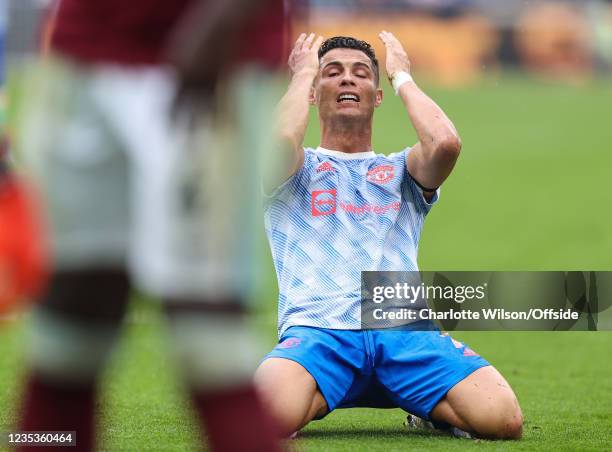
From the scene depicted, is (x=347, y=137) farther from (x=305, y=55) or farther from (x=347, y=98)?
(x=305, y=55)

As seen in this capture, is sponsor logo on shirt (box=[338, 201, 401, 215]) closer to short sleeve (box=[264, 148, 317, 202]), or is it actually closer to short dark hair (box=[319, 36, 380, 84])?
short sleeve (box=[264, 148, 317, 202])

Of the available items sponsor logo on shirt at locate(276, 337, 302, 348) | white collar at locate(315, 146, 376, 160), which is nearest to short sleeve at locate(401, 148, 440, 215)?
white collar at locate(315, 146, 376, 160)

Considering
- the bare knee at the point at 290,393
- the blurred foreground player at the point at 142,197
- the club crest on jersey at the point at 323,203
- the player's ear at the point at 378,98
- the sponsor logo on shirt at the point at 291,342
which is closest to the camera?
the blurred foreground player at the point at 142,197

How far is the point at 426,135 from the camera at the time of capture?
180 inches

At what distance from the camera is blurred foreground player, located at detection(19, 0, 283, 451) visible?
2293 millimetres

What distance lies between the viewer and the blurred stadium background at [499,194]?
4.83 metres

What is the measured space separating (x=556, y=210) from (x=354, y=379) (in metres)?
10.8

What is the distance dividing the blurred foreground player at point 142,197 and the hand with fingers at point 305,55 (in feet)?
6.45

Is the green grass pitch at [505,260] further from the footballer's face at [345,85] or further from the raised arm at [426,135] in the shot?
the footballer's face at [345,85]

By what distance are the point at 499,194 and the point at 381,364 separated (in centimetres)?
1180

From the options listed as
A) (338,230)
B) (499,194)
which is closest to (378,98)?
(338,230)

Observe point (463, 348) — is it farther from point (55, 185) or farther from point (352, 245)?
point (55, 185)

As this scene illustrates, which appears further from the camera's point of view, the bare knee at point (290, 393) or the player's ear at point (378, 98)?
the player's ear at point (378, 98)

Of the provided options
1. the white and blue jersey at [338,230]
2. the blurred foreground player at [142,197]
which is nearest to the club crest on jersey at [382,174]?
the white and blue jersey at [338,230]
